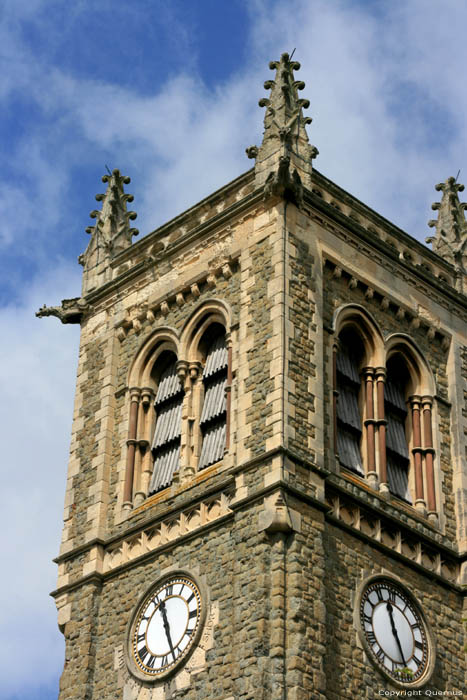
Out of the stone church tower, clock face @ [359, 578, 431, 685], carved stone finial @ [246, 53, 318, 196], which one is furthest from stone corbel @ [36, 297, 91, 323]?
clock face @ [359, 578, 431, 685]

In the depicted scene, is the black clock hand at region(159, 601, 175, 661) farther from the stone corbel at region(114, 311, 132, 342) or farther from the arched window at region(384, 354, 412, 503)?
the stone corbel at region(114, 311, 132, 342)

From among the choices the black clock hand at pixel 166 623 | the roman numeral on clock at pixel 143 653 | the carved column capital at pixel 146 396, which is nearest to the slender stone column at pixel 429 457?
the carved column capital at pixel 146 396

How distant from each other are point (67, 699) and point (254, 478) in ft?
17.2

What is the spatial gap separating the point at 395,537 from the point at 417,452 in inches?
109

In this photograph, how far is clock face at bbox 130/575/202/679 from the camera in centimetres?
2752

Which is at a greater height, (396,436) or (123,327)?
(123,327)

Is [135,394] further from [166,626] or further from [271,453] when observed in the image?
[166,626]

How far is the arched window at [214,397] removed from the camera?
98.3ft

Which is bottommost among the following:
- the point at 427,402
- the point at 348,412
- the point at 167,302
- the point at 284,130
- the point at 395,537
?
the point at 395,537

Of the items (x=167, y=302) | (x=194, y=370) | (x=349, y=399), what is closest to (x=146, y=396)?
(x=194, y=370)

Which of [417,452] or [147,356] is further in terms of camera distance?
[147,356]

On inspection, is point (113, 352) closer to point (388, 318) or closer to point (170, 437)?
point (170, 437)

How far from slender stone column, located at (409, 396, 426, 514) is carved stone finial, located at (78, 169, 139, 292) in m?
7.35

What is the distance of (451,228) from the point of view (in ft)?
120
